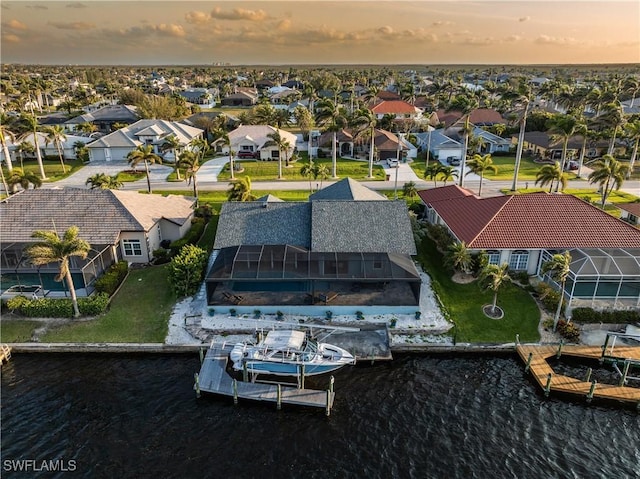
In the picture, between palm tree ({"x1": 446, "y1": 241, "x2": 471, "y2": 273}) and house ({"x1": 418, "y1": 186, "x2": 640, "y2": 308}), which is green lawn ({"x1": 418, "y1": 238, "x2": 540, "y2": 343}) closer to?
palm tree ({"x1": 446, "y1": 241, "x2": 471, "y2": 273})

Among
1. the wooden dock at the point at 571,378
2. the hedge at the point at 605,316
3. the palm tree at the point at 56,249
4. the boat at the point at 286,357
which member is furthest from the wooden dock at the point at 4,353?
the hedge at the point at 605,316

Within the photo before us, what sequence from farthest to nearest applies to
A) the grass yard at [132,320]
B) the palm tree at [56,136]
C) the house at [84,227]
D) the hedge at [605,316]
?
the palm tree at [56,136] < the house at [84,227] < the hedge at [605,316] < the grass yard at [132,320]

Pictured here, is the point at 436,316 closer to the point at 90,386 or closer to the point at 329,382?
the point at 329,382

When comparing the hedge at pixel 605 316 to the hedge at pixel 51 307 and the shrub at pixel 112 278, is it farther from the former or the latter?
the shrub at pixel 112 278

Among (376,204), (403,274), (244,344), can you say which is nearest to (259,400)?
(244,344)

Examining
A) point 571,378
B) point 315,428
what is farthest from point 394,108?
point 315,428
